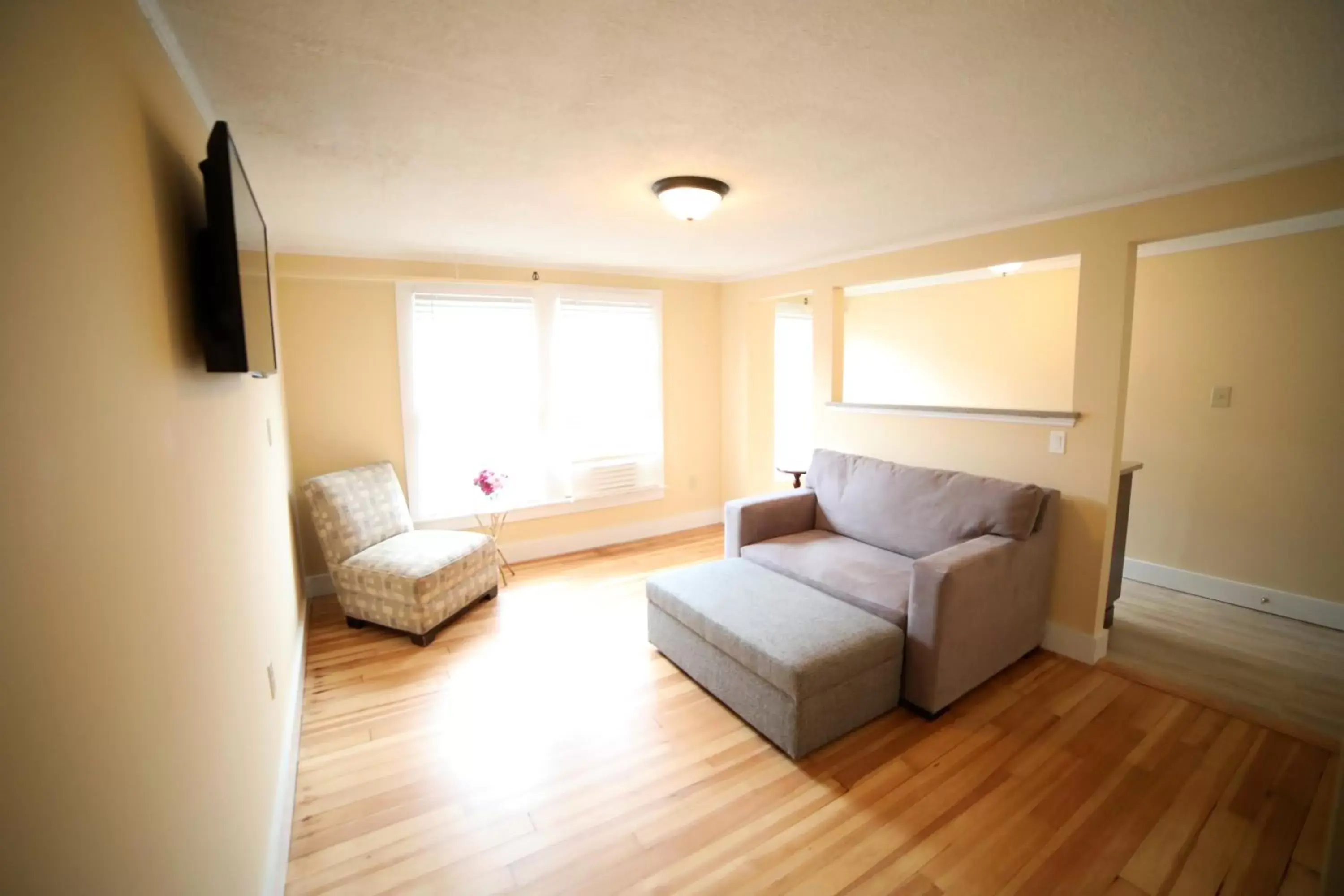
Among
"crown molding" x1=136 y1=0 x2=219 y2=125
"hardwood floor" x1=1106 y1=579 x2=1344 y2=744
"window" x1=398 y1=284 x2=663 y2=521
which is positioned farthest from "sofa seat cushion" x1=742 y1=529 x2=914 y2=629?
"crown molding" x1=136 y1=0 x2=219 y2=125

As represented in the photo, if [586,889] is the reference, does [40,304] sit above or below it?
above

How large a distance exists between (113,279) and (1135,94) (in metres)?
2.49

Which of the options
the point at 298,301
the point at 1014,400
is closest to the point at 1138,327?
the point at 1014,400

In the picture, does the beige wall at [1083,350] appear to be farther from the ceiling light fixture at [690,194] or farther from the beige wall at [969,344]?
the ceiling light fixture at [690,194]

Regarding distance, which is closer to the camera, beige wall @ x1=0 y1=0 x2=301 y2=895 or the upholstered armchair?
beige wall @ x1=0 y1=0 x2=301 y2=895

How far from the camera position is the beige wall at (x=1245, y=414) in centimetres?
312

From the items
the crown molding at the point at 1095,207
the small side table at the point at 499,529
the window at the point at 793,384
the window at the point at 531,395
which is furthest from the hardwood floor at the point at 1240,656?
the small side table at the point at 499,529

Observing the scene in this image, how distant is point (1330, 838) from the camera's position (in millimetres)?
982

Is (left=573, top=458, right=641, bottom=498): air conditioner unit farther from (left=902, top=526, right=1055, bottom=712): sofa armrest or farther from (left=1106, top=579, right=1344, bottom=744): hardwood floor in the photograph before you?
(left=1106, top=579, right=1344, bottom=744): hardwood floor

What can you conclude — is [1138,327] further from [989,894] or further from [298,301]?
[298,301]

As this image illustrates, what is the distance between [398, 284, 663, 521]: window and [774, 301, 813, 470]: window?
1.37m

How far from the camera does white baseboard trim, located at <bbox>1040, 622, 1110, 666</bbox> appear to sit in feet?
9.27

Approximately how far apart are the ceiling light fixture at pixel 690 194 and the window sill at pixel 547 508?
2709 millimetres

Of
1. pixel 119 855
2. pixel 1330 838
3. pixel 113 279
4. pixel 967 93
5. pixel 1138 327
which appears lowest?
pixel 1330 838
